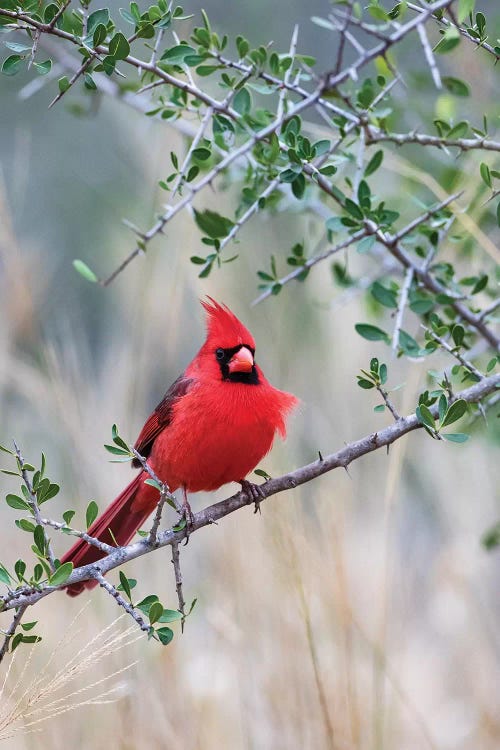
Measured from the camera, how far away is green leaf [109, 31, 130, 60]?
154 centimetres

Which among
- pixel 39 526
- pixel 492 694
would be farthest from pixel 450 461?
pixel 39 526

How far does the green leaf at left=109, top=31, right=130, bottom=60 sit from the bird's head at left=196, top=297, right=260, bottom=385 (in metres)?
0.87

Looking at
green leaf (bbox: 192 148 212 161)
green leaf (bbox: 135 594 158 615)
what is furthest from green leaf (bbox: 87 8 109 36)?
green leaf (bbox: 135 594 158 615)

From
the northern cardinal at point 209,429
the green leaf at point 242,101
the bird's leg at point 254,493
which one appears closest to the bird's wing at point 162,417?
the northern cardinal at point 209,429

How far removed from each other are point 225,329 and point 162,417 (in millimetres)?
276

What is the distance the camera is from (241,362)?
2.32m

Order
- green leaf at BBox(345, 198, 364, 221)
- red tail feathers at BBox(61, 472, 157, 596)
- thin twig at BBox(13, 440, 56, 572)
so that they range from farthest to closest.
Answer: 1. red tail feathers at BBox(61, 472, 157, 596)
2. green leaf at BBox(345, 198, 364, 221)
3. thin twig at BBox(13, 440, 56, 572)

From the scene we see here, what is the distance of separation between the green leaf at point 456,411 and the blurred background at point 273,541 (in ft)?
1.59

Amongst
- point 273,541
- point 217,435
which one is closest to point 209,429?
point 217,435

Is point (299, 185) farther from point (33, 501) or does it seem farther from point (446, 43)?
point (33, 501)

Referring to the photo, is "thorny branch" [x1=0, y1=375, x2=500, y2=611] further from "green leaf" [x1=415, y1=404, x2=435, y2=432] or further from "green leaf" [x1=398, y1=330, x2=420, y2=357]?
"green leaf" [x1=398, y1=330, x2=420, y2=357]

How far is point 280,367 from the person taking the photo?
2758 mm

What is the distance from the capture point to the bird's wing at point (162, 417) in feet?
7.91

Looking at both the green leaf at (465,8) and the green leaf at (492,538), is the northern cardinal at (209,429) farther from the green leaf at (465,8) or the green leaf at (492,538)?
the green leaf at (465,8)
